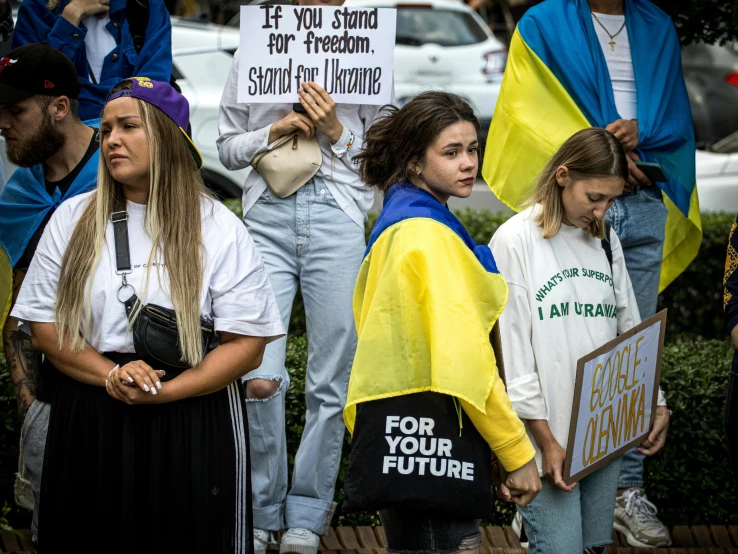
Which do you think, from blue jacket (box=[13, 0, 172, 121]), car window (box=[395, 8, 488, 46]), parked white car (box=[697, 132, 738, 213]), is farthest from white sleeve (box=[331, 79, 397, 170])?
car window (box=[395, 8, 488, 46])

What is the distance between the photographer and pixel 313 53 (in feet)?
15.4

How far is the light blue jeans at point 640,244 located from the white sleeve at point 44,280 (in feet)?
7.76

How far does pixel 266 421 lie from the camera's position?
14.8 feet

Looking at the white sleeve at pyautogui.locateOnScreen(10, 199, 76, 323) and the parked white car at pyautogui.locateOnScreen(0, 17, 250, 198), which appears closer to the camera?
the white sleeve at pyautogui.locateOnScreen(10, 199, 76, 323)

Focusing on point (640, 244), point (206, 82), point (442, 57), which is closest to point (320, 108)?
point (640, 244)

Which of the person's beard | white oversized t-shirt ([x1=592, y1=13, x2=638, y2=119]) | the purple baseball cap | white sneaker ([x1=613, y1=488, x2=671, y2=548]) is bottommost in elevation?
white sneaker ([x1=613, y1=488, x2=671, y2=548])

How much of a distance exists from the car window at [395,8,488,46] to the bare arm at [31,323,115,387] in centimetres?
976

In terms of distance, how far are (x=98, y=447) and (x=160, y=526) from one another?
298mm

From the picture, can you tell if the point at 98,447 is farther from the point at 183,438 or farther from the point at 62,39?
the point at 62,39

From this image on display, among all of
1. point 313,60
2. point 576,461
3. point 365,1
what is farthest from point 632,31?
point 365,1

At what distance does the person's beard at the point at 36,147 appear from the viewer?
14.2ft

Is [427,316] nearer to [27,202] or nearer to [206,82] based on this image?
[27,202]

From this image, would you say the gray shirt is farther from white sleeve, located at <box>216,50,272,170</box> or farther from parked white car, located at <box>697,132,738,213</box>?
parked white car, located at <box>697,132,738,213</box>

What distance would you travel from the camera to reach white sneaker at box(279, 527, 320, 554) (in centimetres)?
450
